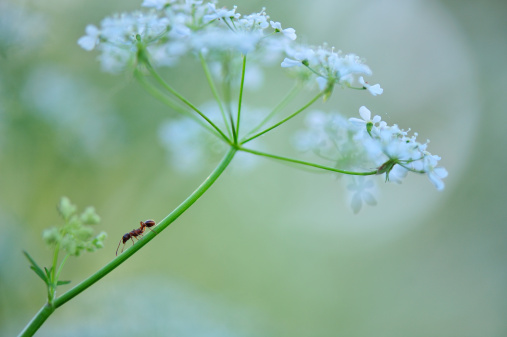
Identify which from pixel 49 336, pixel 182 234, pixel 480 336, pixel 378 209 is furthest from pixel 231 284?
pixel 49 336

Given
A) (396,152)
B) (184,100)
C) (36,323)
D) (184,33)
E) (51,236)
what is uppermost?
(396,152)

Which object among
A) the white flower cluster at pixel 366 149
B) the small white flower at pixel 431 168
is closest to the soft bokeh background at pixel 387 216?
the white flower cluster at pixel 366 149

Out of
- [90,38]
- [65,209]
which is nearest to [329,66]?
[90,38]

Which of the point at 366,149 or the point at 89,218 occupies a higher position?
the point at 366,149

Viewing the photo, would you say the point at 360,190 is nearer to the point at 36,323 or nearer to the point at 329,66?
the point at 329,66

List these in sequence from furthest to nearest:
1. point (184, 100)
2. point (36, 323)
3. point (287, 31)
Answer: point (287, 31) < point (184, 100) < point (36, 323)

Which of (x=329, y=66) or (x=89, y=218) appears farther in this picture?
(x=329, y=66)

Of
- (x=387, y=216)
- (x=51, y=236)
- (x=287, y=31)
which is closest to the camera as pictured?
(x=51, y=236)

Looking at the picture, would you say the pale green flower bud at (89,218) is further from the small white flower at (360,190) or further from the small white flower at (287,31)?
the small white flower at (360,190)

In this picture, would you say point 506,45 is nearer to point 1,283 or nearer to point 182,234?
point 182,234
